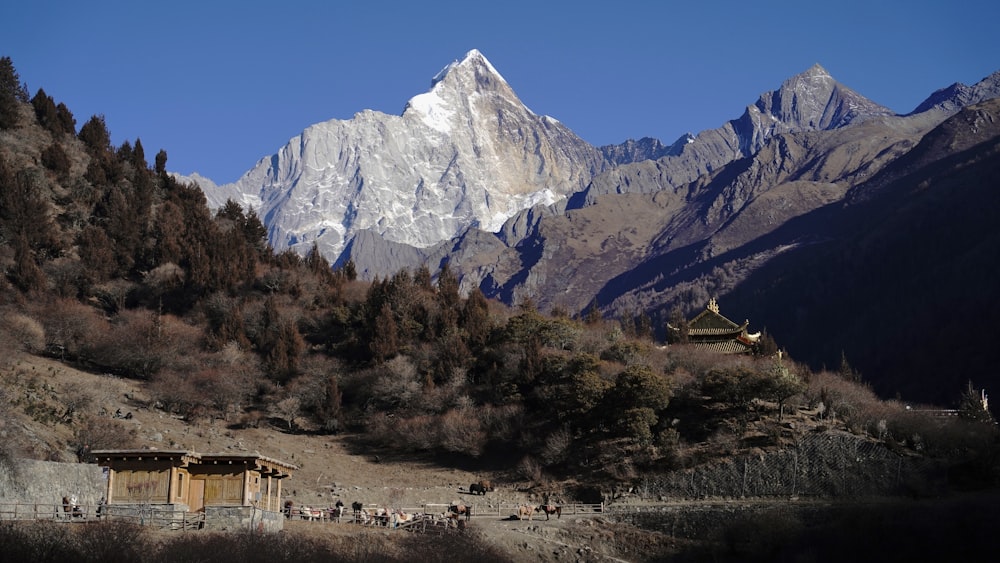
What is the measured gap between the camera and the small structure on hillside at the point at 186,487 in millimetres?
38938

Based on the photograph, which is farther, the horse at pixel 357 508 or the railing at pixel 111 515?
the horse at pixel 357 508

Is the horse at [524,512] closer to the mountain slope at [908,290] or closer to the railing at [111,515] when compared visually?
the railing at [111,515]

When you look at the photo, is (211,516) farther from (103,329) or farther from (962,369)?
(962,369)

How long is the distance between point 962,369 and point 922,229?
49.7 m

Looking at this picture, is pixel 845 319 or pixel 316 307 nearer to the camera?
pixel 316 307

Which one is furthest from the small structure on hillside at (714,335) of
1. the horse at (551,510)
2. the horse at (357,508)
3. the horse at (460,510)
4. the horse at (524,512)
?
the horse at (357,508)

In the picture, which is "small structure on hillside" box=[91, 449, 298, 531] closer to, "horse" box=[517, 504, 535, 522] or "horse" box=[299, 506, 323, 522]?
"horse" box=[299, 506, 323, 522]

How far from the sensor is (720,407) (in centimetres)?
5812

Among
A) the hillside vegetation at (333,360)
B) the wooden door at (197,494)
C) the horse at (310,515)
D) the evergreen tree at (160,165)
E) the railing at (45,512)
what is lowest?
the horse at (310,515)

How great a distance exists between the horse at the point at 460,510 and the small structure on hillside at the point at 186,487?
29.4 ft

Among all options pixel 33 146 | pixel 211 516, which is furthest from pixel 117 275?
pixel 211 516

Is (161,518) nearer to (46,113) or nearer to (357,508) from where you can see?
(357,508)

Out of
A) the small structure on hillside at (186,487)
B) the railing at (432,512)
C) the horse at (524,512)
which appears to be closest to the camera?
the small structure on hillside at (186,487)

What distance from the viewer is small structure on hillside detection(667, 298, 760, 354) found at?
80250 millimetres
